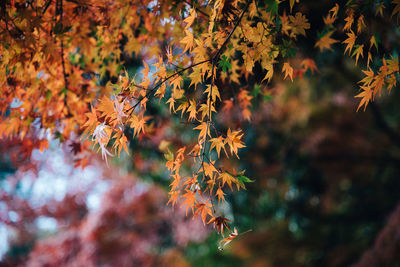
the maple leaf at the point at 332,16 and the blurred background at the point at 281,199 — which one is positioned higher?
the maple leaf at the point at 332,16

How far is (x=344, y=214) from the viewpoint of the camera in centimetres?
505

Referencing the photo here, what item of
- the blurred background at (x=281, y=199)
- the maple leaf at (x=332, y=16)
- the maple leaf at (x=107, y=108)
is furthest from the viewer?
the blurred background at (x=281, y=199)

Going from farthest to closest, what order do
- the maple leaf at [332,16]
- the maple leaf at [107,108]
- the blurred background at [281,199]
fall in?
the blurred background at [281,199]
the maple leaf at [332,16]
the maple leaf at [107,108]

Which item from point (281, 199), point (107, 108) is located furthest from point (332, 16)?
point (281, 199)

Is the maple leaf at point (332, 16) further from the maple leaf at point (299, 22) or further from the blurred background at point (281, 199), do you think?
the blurred background at point (281, 199)

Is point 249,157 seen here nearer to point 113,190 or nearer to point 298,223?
point 298,223

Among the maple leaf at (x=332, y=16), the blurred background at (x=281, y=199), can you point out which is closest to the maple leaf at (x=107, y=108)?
the maple leaf at (x=332, y=16)

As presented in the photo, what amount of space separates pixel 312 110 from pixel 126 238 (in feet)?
14.6

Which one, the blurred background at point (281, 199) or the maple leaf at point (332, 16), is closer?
the maple leaf at point (332, 16)

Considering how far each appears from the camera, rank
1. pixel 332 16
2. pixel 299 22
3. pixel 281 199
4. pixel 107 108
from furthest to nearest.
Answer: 1. pixel 281 199
2. pixel 332 16
3. pixel 299 22
4. pixel 107 108

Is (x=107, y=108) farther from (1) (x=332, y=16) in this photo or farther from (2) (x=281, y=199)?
(2) (x=281, y=199)

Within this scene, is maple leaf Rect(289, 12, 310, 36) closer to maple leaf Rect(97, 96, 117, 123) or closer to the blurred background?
maple leaf Rect(97, 96, 117, 123)

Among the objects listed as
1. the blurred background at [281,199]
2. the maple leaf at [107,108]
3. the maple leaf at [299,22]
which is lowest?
the blurred background at [281,199]

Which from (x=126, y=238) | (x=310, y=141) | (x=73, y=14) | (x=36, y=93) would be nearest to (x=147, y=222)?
(x=126, y=238)
